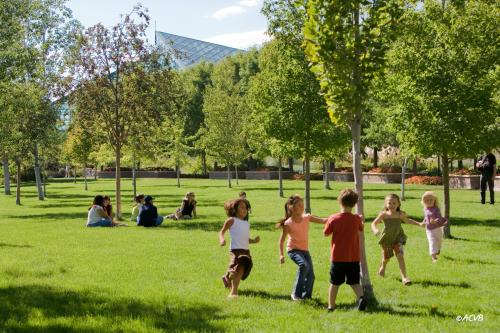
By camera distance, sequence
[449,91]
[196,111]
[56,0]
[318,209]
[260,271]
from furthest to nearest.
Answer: [196,111] → [56,0] → [318,209] → [449,91] → [260,271]

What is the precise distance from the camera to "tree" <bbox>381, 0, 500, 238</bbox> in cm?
1456

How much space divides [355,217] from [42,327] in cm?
422

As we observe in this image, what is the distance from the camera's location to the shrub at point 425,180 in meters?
40.6

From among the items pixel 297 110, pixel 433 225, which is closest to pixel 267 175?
pixel 297 110

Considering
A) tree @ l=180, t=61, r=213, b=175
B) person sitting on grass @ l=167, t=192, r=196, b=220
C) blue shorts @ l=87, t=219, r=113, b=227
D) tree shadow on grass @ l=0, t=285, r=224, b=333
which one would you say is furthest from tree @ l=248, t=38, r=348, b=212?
tree @ l=180, t=61, r=213, b=175

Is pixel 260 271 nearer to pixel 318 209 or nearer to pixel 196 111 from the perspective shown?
pixel 318 209

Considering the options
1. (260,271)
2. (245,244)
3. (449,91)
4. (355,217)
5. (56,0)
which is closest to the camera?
(355,217)

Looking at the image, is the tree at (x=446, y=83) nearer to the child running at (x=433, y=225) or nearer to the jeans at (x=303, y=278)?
the child running at (x=433, y=225)

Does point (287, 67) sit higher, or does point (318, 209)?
point (287, 67)

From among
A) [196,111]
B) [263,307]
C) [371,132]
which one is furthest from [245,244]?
[196,111]

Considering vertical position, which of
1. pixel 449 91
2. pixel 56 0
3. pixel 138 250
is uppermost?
pixel 56 0

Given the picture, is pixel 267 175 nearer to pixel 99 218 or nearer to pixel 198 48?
pixel 99 218

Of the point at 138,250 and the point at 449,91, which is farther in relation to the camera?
the point at 449,91

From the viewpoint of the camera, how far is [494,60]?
1534 cm
